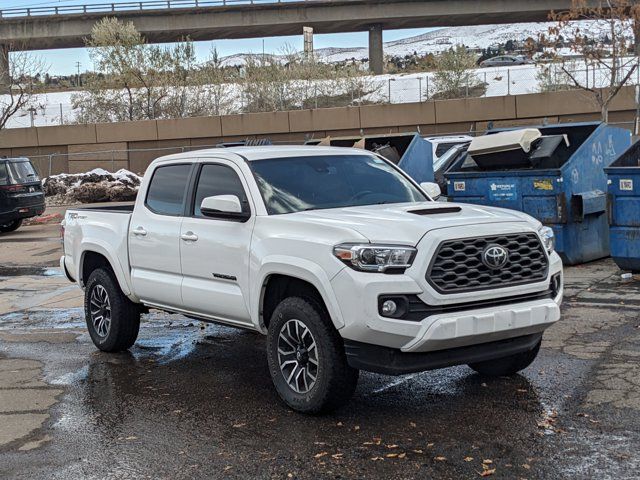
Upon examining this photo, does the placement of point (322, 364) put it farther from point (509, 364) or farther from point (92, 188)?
point (92, 188)

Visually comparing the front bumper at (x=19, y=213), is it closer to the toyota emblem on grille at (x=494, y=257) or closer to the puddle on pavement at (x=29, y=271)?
the puddle on pavement at (x=29, y=271)

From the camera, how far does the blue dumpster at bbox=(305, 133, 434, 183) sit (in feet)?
46.1

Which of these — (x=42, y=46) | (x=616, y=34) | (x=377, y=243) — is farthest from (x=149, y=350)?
(x=42, y=46)

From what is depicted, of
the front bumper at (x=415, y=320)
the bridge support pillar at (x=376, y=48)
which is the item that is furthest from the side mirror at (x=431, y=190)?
the bridge support pillar at (x=376, y=48)

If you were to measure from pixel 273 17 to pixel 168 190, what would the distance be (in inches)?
2304

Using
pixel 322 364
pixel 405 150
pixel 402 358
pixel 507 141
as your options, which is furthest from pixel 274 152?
pixel 405 150

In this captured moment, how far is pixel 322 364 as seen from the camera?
550cm

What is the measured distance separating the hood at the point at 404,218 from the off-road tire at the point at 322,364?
1.98ft

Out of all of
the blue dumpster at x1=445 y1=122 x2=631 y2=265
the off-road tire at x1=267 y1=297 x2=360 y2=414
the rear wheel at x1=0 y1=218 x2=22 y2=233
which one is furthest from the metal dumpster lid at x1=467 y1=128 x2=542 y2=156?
the rear wheel at x1=0 y1=218 x2=22 y2=233

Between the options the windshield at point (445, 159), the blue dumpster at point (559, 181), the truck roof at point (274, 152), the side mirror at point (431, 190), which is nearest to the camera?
the truck roof at point (274, 152)

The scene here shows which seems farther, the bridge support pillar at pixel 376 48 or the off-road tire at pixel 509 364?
the bridge support pillar at pixel 376 48

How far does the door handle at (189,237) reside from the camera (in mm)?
6692

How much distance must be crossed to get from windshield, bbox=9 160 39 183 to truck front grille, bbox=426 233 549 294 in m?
17.6

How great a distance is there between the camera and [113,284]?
313 inches
